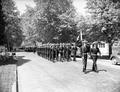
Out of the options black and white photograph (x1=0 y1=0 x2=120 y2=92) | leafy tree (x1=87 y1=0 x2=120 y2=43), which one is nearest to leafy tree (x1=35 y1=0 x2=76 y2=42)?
black and white photograph (x1=0 y1=0 x2=120 y2=92)

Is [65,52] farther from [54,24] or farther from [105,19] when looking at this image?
[54,24]

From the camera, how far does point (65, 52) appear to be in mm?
21672

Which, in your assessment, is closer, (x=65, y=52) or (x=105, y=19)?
(x=65, y=52)

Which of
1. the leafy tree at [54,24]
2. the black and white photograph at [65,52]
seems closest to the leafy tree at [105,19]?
the black and white photograph at [65,52]

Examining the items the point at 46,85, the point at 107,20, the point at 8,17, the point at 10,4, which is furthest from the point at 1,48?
the point at 10,4

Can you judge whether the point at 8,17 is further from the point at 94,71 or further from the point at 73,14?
the point at 94,71

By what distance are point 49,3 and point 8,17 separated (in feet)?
36.1

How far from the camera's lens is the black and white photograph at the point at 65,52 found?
10.00m

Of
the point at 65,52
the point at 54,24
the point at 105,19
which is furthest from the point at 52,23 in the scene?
the point at 65,52

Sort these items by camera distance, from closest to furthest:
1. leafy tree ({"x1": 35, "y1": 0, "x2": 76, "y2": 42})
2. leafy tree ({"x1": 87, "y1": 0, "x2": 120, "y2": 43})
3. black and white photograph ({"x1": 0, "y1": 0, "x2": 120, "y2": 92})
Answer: black and white photograph ({"x1": 0, "y1": 0, "x2": 120, "y2": 92}), leafy tree ({"x1": 87, "y1": 0, "x2": 120, "y2": 43}), leafy tree ({"x1": 35, "y1": 0, "x2": 76, "y2": 42})

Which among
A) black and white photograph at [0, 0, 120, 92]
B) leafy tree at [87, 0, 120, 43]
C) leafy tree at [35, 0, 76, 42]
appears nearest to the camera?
black and white photograph at [0, 0, 120, 92]

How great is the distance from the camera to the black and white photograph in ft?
32.8

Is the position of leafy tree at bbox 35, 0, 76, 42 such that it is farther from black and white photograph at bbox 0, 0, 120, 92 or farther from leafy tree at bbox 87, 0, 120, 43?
leafy tree at bbox 87, 0, 120, 43

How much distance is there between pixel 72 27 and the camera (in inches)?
1564
